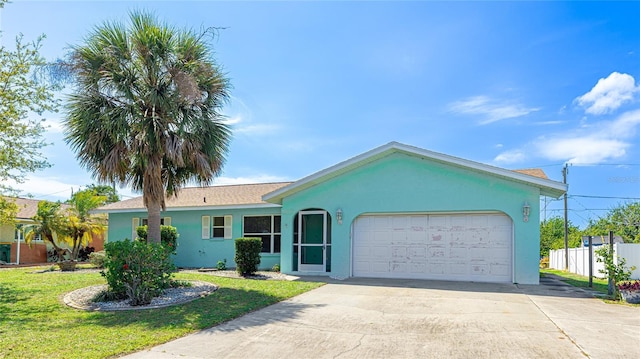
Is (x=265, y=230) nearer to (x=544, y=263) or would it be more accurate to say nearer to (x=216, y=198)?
(x=216, y=198)

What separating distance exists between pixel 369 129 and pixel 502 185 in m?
5.86

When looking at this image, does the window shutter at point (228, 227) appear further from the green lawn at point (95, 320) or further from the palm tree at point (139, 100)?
the palm tree at point (139, 100)

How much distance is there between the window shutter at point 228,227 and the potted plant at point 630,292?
47.2 feet

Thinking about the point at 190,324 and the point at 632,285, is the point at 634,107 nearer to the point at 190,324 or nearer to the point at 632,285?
the point at 632,285

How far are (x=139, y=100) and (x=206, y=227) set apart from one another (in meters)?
9.75

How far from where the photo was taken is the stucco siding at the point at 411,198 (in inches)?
529

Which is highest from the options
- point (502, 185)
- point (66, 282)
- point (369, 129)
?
point (369, 129)

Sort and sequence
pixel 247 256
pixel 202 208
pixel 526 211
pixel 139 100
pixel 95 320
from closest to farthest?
pixel 95 320
pixel 139 100
pixel 526 211
pixel 247 256
pixel 202 208

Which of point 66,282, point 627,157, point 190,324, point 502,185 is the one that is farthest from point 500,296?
point 627,157

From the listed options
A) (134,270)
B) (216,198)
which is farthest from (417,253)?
(216,198)

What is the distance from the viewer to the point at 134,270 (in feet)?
32.4

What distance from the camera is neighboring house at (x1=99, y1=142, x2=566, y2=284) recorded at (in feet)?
44.5

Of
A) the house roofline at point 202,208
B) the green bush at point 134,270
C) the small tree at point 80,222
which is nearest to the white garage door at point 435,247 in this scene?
the house roofline at point 202,208

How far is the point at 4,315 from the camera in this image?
859 centimetres
